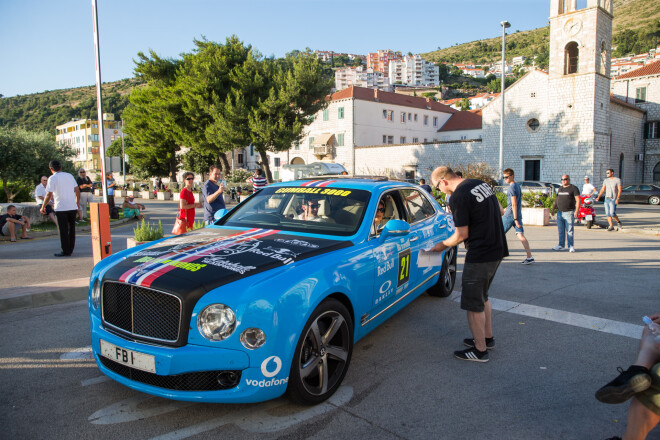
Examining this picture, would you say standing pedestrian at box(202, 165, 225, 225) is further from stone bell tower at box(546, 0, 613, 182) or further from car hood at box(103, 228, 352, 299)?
stone bell tower at box(546, 0, 613, 182)

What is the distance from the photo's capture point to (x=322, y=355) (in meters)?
3.07

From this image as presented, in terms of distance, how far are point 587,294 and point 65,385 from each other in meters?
6.40

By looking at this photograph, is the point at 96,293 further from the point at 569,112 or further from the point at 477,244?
the point at 569,112

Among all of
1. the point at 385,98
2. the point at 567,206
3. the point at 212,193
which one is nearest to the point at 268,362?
the point at 212,193

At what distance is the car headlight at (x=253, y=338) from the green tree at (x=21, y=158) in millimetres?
22665

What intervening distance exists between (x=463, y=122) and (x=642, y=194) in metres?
31.6

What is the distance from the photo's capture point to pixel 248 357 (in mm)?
2605

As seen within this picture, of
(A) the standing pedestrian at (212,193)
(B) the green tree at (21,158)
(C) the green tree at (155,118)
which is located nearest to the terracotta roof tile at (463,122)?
(C) the green tree at (155,118)

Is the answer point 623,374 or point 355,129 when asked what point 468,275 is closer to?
point 623,374

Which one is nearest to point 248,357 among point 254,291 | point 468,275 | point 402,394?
point 254,291

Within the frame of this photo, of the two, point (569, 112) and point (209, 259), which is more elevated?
point (569, 112)

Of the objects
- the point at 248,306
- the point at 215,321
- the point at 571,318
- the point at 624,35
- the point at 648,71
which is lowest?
the point at 571,318

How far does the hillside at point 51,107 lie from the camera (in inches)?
3952

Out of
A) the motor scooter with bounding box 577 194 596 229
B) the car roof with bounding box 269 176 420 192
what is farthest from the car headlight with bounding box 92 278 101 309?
the motor scooter with bounding box 577 194 596 229
